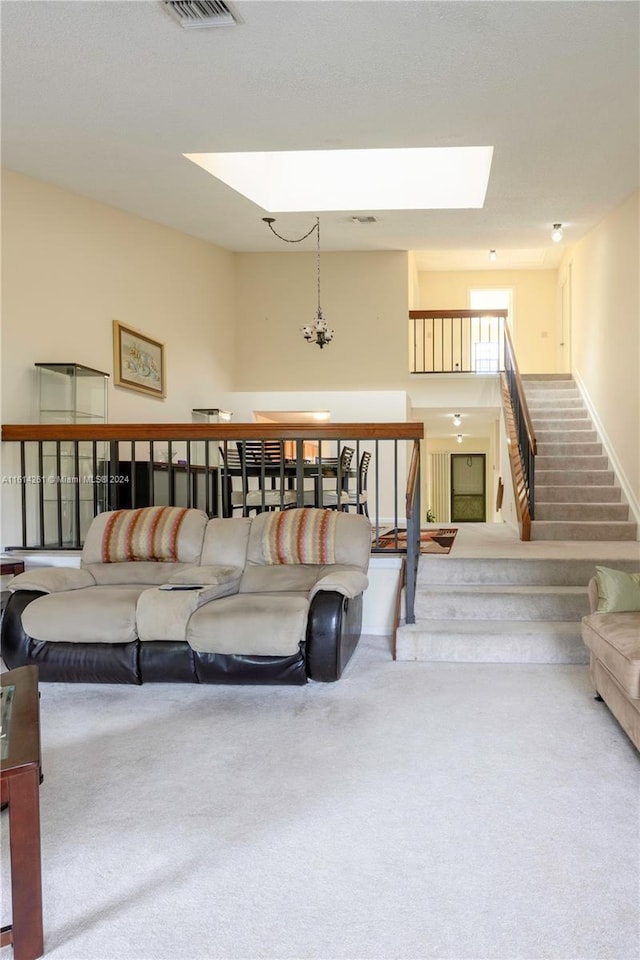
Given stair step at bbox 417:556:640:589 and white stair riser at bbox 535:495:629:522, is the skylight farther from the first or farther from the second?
stair step at bbox 417:556:640:589

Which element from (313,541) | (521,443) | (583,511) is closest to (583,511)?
(583,511)

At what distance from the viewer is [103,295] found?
6.90 metres

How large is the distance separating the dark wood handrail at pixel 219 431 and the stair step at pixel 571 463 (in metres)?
3.32

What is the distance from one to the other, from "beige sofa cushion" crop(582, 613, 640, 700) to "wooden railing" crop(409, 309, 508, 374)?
7.25 meters

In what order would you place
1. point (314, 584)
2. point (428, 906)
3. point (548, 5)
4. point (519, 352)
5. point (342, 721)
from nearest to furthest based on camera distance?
point (428, 906) → point (342, 721) → point (548, 5) → point (314, 584) → point (519, 352)

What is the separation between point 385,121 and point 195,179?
2.05m

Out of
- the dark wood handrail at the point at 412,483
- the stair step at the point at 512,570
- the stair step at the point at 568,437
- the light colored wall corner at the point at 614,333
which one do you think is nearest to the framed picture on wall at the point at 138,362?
the dark wood handrail at the point at 412,483

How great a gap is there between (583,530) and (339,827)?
5.01 meters

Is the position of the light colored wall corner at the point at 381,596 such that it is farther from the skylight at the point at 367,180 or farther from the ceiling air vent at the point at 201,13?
the skylight at the point at 367,180

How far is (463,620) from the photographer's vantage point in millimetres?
4707

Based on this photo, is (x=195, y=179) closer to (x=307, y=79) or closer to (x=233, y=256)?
(x=307, y=79)

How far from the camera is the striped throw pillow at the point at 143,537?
4.51 m

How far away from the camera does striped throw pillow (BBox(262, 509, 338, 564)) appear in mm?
4352

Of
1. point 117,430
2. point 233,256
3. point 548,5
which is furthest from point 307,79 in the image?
point 233,256
